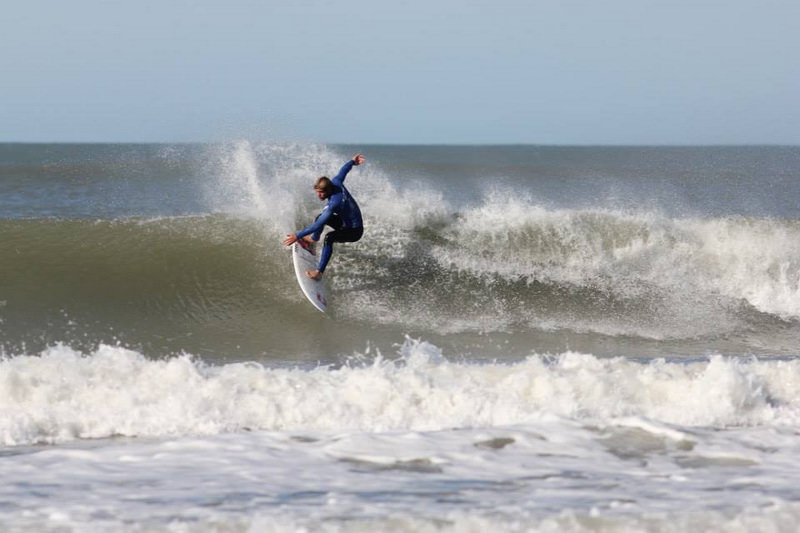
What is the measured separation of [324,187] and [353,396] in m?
3.32

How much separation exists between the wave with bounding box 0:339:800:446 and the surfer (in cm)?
261

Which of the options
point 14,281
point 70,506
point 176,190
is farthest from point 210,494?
→ point 176,190

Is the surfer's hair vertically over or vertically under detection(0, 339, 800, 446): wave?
over

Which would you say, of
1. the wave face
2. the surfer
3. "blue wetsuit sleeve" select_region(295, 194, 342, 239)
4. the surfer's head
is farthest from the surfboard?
the surfer's head

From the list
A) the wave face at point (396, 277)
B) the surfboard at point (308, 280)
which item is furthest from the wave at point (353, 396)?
the surfboard at point (308, 280)

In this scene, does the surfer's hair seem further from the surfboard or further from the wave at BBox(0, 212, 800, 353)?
the wave at BBox(0, 212, 800, 353)

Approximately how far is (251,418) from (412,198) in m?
7.35

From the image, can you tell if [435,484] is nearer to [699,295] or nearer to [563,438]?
[563,438]

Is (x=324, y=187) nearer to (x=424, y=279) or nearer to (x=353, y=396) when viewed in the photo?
(x=424, y=279)

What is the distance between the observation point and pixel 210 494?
14.8 feet

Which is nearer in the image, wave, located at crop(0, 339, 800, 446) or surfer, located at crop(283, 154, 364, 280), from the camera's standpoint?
wave, located at crop(0, 339, 800, 446)

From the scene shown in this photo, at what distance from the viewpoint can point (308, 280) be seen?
974 cm

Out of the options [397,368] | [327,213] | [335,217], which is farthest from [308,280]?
[397,368]

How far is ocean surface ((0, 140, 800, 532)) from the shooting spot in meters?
4.48
